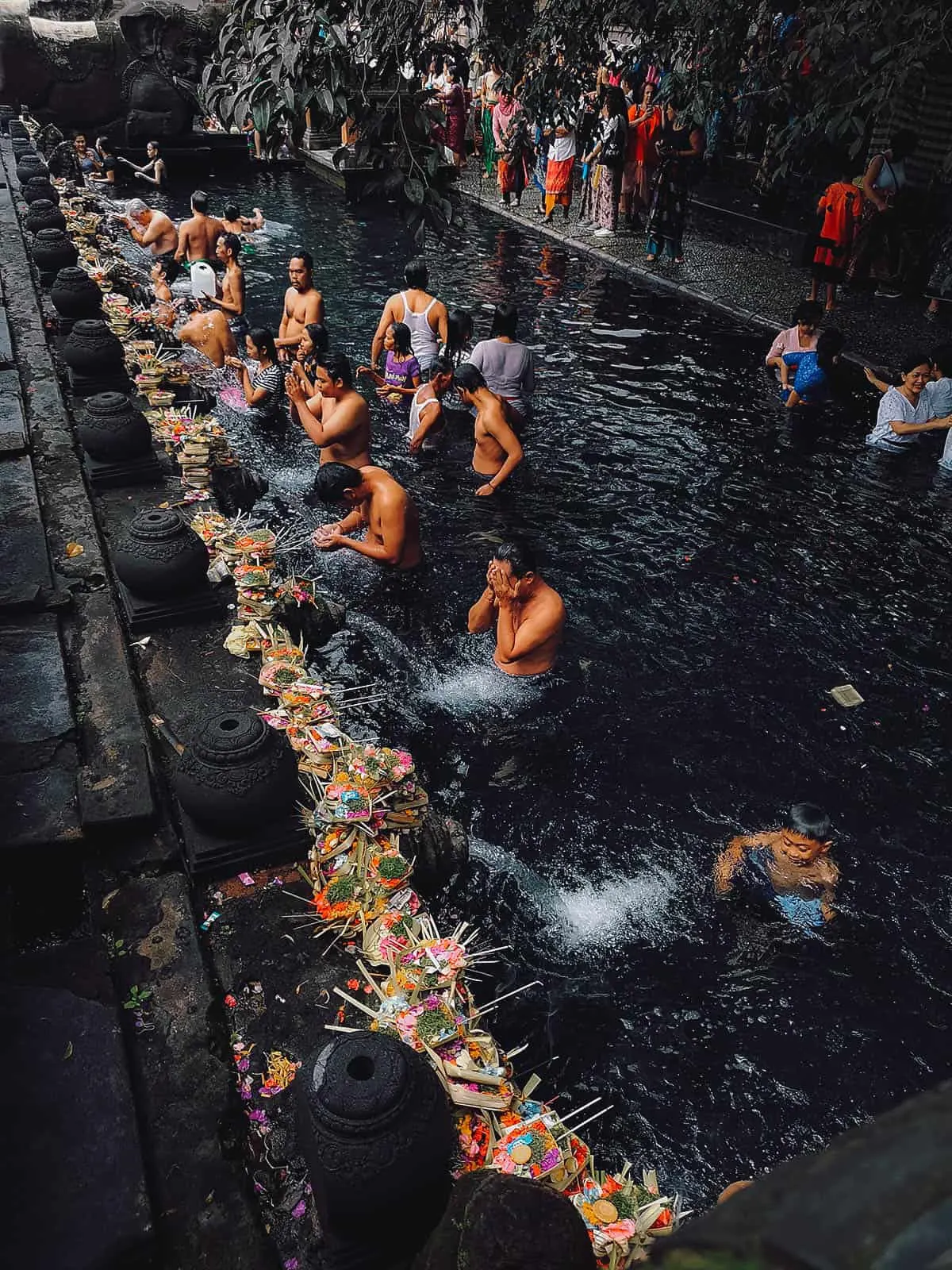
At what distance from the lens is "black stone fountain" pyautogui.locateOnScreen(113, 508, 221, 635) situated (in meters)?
5.89

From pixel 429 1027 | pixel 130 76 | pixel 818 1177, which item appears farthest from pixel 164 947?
pixel 130 76

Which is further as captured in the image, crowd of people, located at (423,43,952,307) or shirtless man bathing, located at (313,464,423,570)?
crowd of people, located at (423,43,952,307)

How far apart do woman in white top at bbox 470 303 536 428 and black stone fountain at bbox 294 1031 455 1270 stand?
7.62 meters

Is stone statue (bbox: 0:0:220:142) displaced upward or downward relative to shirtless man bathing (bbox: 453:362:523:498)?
upward

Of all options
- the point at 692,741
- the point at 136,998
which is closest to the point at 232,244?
the point at 692,741

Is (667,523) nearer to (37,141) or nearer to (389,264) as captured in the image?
(389,264)

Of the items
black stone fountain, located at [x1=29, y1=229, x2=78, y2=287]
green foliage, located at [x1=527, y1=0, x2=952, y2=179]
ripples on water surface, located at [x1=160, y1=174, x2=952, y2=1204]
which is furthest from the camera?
black stone fountain, located at [x1=29, y1=229, x2=78, y2=287]

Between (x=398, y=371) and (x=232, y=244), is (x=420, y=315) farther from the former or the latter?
(x=232, y=244)

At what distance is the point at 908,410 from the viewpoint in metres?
9.58

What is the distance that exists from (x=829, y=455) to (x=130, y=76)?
25.9 meters

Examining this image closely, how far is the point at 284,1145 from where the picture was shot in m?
3.30

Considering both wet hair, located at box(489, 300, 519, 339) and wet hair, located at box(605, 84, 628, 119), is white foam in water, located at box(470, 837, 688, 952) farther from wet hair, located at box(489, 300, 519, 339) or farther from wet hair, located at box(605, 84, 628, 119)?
wet hair, located at box(605, 84, 628, 119)

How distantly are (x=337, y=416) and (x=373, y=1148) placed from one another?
22.6 feet

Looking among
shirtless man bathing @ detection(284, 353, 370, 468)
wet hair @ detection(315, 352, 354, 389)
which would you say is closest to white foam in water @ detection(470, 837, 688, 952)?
shirtless man bathing @ detection(284, 353, 370, 468)
